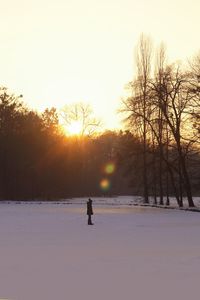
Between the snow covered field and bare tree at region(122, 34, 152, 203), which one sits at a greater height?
bare tree at region(122, 34, 152, 203)

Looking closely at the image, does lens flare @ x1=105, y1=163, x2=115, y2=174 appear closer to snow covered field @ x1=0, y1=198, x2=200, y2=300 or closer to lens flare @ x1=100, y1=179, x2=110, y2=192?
lens flare @ x1=100, y1=179, x2=110, y2=192

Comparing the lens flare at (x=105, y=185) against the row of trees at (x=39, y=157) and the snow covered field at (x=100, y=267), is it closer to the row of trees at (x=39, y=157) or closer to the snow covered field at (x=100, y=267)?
the row of trees at (x=39, y=157)

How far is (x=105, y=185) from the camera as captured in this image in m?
112

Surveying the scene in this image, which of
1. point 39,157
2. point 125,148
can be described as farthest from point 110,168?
point 125,148

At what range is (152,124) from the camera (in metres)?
58.5

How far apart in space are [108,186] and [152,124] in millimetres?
55234

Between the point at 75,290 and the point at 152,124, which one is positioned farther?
the point at 152,124

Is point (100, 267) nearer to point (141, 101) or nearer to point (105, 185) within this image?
point (141, 101)

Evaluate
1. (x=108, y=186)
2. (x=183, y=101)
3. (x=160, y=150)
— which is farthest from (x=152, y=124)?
(x=108, y=186)

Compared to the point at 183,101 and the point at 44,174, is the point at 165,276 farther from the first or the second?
the point at 44,174

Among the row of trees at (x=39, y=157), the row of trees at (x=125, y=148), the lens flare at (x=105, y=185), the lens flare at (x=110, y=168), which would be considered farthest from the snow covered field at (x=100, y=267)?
the lens flare at (x=110, y=168)

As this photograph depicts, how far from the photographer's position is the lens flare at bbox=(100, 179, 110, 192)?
364 feet

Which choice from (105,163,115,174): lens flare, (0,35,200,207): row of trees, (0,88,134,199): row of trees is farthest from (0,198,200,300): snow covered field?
(105,163,115,174): lens flare

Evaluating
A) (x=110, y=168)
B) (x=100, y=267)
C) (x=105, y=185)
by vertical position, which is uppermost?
(x=110, y=168)
